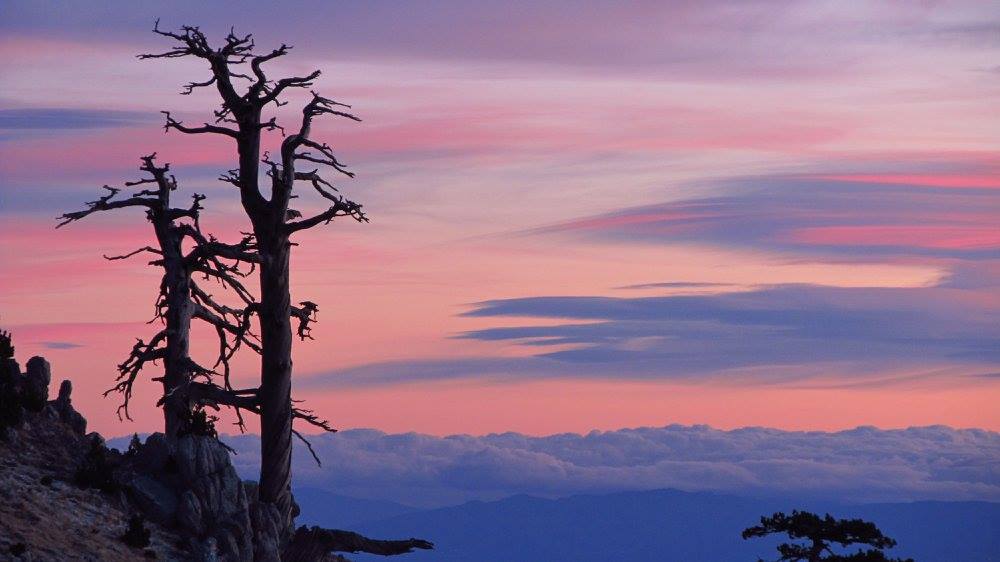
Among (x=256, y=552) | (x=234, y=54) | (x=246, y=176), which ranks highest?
(x=234, y=54)

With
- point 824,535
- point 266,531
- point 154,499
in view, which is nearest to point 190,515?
point 154,499

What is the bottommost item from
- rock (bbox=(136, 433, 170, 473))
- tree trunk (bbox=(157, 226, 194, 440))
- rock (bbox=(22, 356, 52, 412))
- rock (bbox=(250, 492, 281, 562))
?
rock (bbox=(250, 492, 281, 562))

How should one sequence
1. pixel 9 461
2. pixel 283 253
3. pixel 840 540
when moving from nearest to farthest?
pixel 9 461 < pixel 283 253 < pixel 840 540

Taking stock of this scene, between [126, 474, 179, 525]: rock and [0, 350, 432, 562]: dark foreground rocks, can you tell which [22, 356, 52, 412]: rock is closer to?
[0, 350, 432, 562]: dark foreground rocks

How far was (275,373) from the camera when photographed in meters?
39.7

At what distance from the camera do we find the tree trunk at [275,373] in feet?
129

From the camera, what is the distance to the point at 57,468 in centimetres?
3709

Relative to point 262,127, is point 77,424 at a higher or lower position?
lower

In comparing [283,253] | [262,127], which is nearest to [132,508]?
[283,253]

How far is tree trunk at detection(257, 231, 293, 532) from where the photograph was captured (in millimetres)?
39406

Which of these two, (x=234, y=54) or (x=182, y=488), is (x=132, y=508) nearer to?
(x=182, y=488)

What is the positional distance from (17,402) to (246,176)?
8.09 meters

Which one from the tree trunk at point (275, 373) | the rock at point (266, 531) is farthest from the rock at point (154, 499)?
the tree trunk at point (275, 373)

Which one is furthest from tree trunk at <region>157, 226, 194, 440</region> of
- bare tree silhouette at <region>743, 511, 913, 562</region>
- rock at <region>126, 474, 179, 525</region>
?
bare tree silhouette at <region>743, 511, 913, 562</region>
